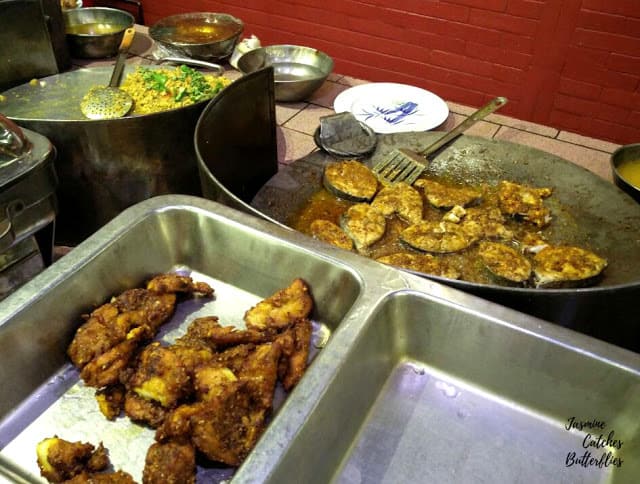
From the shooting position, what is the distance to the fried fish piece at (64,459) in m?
1.20

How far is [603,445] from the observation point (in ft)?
4.37

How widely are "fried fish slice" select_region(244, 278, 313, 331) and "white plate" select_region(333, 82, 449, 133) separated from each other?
1.41m

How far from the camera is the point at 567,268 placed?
184cm

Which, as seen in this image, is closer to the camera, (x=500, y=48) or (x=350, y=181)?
(x=350, y=181)

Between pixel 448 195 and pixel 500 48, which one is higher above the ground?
pixel 500 48

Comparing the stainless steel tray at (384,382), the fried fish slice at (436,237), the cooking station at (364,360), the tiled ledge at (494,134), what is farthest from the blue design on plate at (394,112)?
the stainless steel tray at (384,382)

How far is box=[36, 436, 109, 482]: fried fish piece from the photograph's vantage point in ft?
3.93

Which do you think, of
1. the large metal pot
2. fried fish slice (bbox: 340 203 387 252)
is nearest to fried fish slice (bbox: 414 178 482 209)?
fried fish slice (bbox: 340 203 387 252)

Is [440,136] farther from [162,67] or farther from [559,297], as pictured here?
[162,67]

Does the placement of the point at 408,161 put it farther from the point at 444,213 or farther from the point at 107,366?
the point at 107,366

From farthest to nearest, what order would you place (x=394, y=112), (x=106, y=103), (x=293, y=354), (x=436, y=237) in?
(x=394, y=112) → (x=106, y=103) → (x=436, y=237) → (x=293, y=354)

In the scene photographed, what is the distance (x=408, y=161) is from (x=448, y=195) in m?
0.28

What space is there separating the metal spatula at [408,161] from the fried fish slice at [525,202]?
14.0 inches

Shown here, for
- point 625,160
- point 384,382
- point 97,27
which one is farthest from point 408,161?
point 97,27
